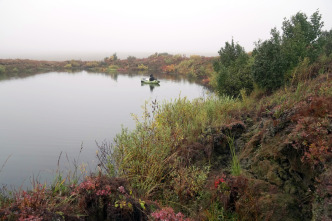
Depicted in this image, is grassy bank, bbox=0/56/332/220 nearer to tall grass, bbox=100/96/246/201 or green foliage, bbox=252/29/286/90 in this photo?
tall grass, bbox=100/96/246/201

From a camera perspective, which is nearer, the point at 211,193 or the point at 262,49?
the point at 211,193

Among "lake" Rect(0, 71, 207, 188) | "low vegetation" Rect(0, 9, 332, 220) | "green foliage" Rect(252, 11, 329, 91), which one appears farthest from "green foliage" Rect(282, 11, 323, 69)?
"lake" Rect(0, 71, 207, 188)

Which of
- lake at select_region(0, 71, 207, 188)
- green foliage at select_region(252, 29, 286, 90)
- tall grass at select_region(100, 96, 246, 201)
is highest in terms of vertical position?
green foliage at select_region(252, 29, 286, 90)

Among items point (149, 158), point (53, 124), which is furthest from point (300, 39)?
point (53, 124)

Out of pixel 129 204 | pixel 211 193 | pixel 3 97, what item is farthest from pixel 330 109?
pixel 3 97

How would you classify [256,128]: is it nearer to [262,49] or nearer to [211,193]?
[211,193]

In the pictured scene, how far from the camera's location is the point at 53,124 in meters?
13.4

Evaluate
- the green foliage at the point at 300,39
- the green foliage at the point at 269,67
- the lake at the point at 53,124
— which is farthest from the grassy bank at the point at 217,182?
the green foliage at the point at 300,39

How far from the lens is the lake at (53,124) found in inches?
336

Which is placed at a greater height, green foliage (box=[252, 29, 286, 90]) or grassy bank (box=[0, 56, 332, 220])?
green foliage (box=[252, 29, 286, 90])

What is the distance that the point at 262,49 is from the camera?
520 inches

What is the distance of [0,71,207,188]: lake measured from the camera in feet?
28.0

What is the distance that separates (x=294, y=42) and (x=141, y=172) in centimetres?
1225

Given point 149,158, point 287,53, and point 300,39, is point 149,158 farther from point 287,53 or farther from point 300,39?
point 300,39
